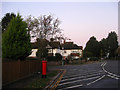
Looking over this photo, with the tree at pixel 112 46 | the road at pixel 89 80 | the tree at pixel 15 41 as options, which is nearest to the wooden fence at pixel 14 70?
the tree at pixel 15 41

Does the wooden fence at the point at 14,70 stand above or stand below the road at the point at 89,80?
above

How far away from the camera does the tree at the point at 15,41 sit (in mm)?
15030

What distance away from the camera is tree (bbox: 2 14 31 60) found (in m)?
15.0

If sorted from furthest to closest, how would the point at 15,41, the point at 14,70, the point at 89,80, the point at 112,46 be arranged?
the point at 112,46 → the point at 15,41 → the point at 89,80 → the point at 14,70

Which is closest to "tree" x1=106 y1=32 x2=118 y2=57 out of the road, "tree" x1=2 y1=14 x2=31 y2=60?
the road

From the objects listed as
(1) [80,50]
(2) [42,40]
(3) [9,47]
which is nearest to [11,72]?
(3) [9,47]

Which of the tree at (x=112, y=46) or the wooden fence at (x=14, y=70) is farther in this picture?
the tree at (x=112, y=46)

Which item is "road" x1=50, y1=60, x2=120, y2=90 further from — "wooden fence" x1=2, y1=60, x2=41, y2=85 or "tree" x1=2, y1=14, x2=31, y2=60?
"tree" x1=2, y1=14, x2=31, y2=60

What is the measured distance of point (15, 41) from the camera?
15445 mm

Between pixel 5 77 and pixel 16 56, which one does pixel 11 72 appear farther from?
pixel 16 56

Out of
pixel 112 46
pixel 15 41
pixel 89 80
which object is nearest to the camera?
pixel 89 80

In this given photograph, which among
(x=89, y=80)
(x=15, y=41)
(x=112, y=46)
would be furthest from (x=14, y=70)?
(x=112, y=46)

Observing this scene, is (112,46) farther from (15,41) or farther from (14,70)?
(14,70)

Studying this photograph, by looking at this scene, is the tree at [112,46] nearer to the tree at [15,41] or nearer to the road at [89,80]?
the road at [89,80]
